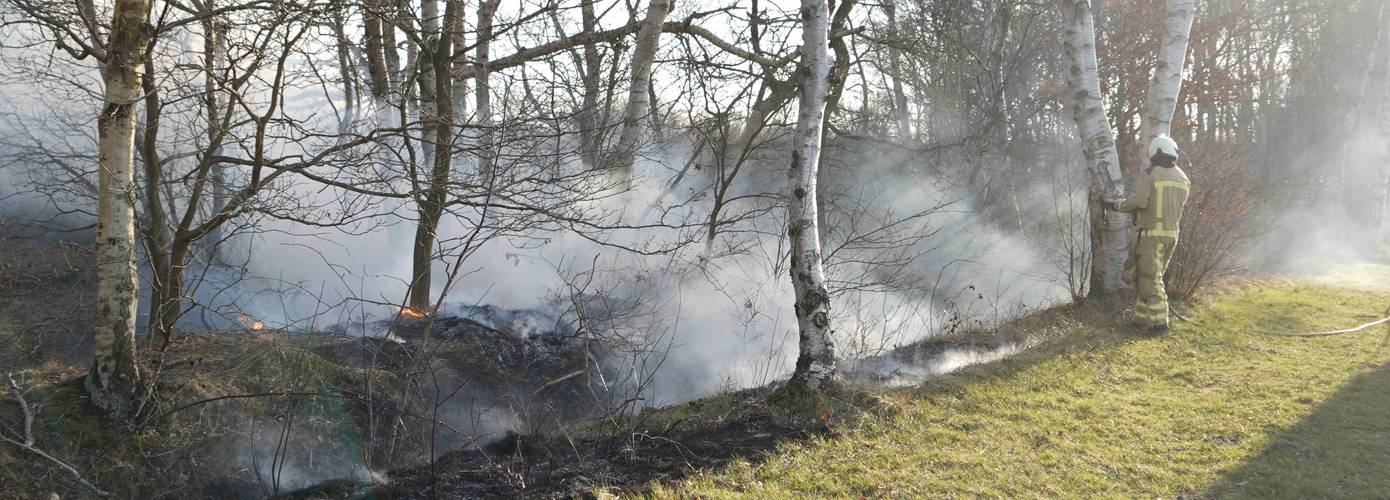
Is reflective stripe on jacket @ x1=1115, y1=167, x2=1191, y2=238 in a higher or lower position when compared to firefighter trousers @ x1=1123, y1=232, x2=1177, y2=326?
higher

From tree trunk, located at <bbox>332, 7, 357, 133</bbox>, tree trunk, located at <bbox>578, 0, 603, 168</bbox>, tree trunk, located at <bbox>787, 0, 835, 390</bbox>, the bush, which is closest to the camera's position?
tree trunk, located at <bbox>332, 7, 357, 133</bbox>

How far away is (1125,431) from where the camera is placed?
5.85m

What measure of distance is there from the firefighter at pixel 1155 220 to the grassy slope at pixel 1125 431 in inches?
18.7

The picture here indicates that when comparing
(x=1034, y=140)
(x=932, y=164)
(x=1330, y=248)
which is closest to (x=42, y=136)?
(x=932, y=164)

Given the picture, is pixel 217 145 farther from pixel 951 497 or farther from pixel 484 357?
pixel 951 497

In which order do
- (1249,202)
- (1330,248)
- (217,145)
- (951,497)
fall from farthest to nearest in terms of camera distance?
(1330,248) < (1249,202) < (217,145) < (951,497)

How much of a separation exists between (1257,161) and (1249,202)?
15.5 metres

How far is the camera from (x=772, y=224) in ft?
45.7

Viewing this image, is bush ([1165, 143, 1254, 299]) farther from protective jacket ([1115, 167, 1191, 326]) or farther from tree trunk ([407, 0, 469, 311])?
tree trunk ([407, 0, 469, 311])

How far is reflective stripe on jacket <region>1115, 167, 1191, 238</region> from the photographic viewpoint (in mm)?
8665

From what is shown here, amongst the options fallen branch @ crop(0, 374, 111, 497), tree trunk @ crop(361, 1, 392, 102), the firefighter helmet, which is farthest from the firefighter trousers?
fallen branch @ crop(0, 374, 111, 497)

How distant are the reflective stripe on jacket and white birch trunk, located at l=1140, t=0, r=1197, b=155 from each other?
1595mm

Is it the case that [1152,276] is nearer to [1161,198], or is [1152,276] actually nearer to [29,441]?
[1161,198]

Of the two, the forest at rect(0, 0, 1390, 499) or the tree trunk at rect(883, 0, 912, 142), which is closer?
the forest at rect(0, 0, 1390, 499)
